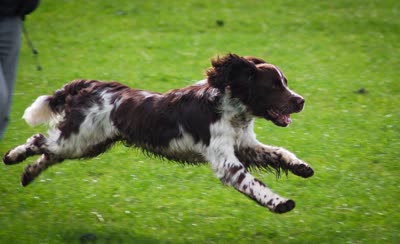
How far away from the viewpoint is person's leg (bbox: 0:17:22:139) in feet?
16.9

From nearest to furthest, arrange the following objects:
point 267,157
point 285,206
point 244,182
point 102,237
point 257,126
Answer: point 285,206 < point 244,182 < point 102,237 < point 267,157 < point 257,126

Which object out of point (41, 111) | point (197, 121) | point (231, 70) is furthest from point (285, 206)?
point (41, 111)

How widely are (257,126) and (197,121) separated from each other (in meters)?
3.05

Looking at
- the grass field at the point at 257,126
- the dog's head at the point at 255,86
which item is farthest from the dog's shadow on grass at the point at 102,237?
the dog's head at the point at 255,86

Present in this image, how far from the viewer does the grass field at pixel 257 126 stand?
17.7 ft

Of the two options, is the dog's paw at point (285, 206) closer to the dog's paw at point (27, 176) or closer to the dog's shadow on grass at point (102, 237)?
the dog's shadow on grass at point (102, 237)

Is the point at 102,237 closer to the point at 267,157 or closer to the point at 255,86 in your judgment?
the point at 267,157

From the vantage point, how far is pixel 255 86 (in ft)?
17.1

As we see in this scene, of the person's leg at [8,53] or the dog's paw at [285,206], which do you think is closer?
the dog's paw at [285,206]

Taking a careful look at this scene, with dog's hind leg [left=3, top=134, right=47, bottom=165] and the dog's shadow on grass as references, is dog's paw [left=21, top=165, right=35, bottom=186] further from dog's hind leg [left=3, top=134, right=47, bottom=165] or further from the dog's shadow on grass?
the dog's shadow on grass

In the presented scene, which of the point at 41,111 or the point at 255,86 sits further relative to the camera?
the point at 41,111

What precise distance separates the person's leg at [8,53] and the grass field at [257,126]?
966 mm

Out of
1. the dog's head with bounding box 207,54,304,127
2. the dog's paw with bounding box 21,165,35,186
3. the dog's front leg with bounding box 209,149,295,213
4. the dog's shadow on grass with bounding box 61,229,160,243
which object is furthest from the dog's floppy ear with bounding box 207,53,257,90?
the dog's paw with bounding box 21,165,35,186

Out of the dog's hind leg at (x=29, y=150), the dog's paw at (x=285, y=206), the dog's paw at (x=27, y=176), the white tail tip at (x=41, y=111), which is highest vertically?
the white tail tip at (x=41, y=111)
